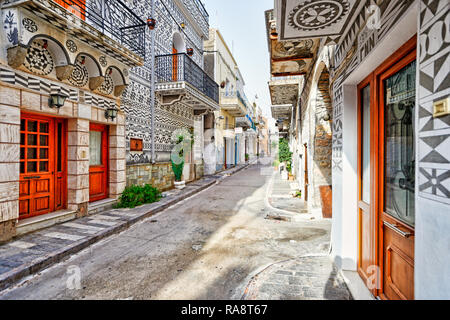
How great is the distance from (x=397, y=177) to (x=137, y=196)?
21.5 feet

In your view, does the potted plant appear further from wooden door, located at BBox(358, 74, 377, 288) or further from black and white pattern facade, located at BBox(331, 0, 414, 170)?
wooden door, located at BBox(358, 74, 377, 288)

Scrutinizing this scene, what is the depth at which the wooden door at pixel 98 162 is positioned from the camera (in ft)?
21.1

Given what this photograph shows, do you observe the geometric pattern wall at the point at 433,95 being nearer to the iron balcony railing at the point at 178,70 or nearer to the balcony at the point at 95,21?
the balcony at the point at 95,21

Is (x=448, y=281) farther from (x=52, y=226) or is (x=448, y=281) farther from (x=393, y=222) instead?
(x=52, y=226)

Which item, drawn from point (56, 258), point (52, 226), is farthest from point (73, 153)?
point (56, 258)

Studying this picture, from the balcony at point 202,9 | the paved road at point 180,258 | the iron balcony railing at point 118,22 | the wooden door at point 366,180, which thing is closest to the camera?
the wooden door at point 366,180

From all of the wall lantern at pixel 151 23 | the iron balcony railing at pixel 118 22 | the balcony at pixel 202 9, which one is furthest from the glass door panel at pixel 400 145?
the balcony at pixel 202 9

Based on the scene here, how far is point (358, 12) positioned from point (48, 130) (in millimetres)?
6152

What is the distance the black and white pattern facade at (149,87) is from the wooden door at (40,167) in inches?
82.5

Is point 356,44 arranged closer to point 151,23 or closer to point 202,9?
point 151,23

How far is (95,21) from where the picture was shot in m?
6.05

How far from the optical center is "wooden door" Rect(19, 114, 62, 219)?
4.73 meters

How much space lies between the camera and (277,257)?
3654 mm

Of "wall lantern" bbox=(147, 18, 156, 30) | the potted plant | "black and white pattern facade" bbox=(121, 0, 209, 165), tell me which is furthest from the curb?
"wall lantern" bbox=(147, 18, 156, 30)
